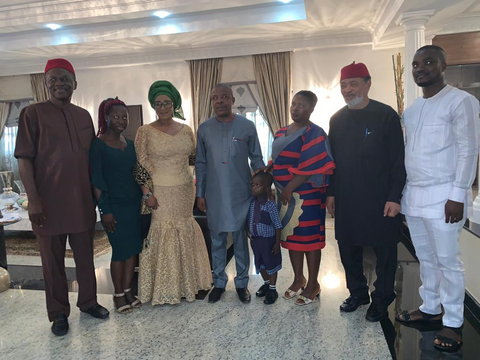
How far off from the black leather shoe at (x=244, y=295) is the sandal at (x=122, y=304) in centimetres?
80

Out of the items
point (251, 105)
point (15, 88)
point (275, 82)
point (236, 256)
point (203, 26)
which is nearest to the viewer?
point (236, 256)

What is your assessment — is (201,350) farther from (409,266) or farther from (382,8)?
(382,8)

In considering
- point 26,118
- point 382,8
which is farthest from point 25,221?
point 382,8

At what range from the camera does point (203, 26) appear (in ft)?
19.7

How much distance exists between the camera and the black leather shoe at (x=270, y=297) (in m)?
2.68

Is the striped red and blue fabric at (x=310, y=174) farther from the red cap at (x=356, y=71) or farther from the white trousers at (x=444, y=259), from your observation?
the white trousers at (x=444, y=259)

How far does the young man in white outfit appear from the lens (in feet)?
6.47

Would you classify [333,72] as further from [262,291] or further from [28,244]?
[28,244]

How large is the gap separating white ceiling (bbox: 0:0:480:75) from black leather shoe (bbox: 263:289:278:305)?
376 cm

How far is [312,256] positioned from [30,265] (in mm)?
3113

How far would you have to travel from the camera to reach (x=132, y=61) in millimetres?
7562

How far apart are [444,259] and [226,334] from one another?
138 centimetres

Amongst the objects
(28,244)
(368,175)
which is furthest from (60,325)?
(28,244)

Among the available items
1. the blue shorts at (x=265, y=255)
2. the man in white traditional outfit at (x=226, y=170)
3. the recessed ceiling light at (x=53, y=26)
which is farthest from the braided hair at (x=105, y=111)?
the recessed ceiling light at (x=53, y=26)
